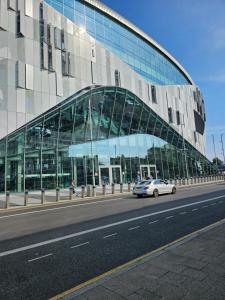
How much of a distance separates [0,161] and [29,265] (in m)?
21.8

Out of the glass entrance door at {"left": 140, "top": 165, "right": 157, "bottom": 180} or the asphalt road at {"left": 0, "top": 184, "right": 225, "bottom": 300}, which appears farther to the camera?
the glass entrance door at {"left": 140, "top": 165, "right": 157, "bottom": 180}

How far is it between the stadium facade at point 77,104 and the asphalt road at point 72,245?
56.3 feet

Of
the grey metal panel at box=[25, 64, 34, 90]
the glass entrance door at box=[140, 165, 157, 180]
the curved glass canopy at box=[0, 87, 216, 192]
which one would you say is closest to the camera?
the curved glass canopy at box=[0, 87, 216, 192]

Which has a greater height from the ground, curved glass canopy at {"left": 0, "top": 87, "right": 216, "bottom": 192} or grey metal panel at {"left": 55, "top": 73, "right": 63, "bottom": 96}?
grey metal panel at {"left": 55, "top": 73, "right": 63, "bottom": 96}

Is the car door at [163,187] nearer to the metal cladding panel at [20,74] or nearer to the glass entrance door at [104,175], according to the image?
the glass entrance door at [104,175]

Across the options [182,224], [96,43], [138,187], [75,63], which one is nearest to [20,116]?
[75,63]

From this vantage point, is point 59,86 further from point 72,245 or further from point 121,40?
point 72,245

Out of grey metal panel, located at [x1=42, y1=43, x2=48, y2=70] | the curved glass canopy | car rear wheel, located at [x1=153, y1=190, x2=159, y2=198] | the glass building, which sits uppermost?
the glass building

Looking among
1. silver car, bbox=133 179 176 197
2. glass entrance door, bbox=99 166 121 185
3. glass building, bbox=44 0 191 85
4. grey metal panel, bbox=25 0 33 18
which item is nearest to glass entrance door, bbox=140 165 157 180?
glass entrance door, bbox=99 166 121 185

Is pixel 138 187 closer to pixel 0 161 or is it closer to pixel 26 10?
pixel 0 161

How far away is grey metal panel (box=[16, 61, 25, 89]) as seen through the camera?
2653 cm

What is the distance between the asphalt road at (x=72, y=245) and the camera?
4613 mm

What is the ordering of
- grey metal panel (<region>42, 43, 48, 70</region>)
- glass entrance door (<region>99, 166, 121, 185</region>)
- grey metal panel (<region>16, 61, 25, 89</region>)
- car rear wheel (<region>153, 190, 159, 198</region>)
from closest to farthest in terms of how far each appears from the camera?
1. car rear wheel (<region>153, 190, 159, 198</region>)
2. grey metal panel (<region>16, 61, 25, 89</region>)
3. grey metal panel (<region>42, 43, 48, 70</region>)
4. glass entrance door (<region>99, 166, 121, 185</region>)

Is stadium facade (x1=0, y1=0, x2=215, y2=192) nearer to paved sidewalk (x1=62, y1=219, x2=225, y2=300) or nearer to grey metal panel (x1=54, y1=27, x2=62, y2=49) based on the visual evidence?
grey metal panel (x1=54, y1=27, x2=62, y2=49)
